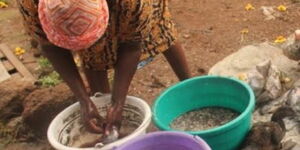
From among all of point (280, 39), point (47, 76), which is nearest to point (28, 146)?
point (47, 76)

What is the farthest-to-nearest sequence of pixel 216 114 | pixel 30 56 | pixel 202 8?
pixel 202 8, pixel 30 56, pixel 216 114

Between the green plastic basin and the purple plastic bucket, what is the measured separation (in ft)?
0.57

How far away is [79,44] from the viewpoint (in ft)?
6.35

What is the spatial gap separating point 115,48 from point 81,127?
442 millimetres

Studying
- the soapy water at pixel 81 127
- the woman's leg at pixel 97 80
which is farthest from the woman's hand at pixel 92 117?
the woman's leg at pixel 97 80

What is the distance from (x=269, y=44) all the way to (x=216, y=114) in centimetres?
120

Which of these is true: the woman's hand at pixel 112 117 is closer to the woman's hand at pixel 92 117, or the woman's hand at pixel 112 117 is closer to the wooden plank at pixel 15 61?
the woman's hand at pixel 92 117

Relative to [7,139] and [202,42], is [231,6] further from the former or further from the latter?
[7,139]

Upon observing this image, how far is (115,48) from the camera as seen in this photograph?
8.42ft

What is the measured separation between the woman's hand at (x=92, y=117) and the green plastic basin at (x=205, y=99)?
0.30 metres

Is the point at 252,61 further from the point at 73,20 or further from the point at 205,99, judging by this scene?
the point at 73,20

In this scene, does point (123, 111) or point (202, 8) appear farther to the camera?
point (202, 8)

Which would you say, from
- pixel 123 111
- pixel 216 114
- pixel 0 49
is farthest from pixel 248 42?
pixel 0 49

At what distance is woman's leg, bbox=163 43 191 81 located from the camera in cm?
308
